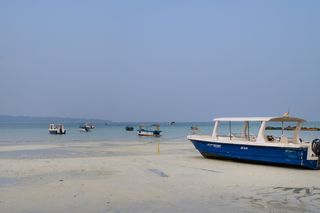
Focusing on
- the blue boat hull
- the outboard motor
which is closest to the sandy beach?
the blue boat hull

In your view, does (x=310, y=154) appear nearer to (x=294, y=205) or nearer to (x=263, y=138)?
(x=263, y=138)

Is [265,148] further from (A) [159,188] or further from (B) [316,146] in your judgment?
(A) [159,188]

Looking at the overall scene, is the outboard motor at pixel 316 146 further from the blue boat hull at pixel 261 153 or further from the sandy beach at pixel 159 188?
the sandy beach at pixel 159 188

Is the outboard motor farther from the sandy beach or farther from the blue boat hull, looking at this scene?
the sandy beach

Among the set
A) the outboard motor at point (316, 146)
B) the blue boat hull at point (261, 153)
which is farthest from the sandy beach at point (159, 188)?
the outboard motor at point (316, 146)

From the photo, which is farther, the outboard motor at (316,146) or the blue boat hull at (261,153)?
the blue boat hull at (261,153)

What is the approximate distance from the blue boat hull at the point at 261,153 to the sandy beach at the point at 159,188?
16.0 inches

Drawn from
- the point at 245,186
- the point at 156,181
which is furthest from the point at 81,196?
the point at 245,186

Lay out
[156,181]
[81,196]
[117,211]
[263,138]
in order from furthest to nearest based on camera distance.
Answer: [263,138] → [156,181] → [81,196] → [117,211]

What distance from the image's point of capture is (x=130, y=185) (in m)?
14.5

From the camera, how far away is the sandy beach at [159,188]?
10828 millimetres

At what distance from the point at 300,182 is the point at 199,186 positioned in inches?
144

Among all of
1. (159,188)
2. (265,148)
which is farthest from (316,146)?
(159,188)

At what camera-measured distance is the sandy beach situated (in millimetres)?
10828
